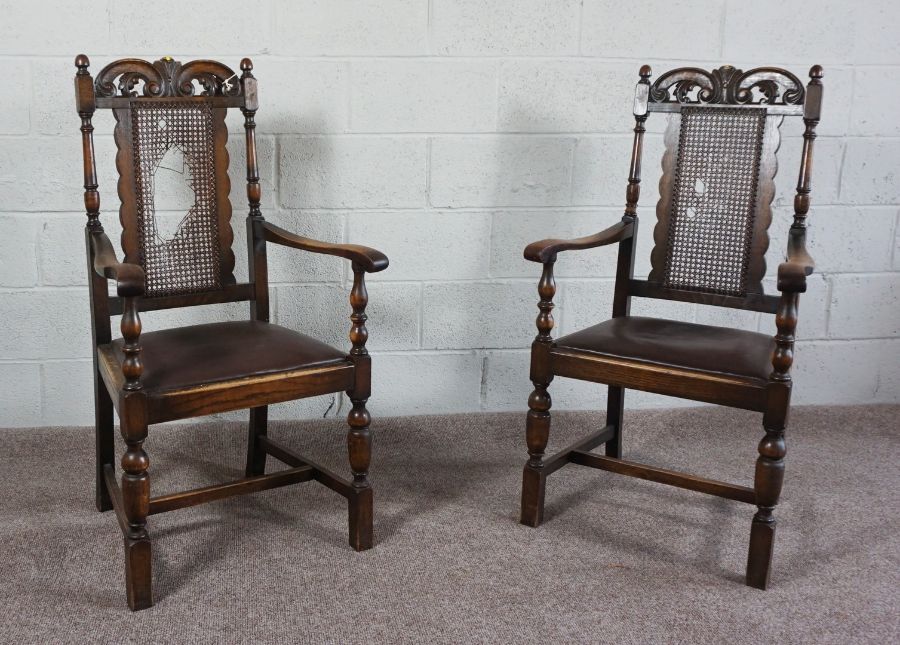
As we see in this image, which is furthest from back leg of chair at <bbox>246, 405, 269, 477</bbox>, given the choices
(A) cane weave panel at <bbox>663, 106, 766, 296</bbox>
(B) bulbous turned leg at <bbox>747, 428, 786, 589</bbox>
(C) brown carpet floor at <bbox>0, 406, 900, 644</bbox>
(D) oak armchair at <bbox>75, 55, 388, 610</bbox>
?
(B) bulbous turned leg at <bbox>747, 428, 786, 589</bbox>

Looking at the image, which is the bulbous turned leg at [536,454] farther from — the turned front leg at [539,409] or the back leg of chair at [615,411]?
the back leg of chair at [615,411]

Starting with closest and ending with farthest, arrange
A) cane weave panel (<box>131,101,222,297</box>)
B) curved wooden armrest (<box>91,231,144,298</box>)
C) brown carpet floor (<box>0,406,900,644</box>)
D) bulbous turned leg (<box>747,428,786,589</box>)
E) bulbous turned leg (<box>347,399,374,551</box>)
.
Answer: curved wooden armrest (<box>91,231,144,298</box>), brown carpet floor (<box>0,406,900,644</box>), bulbous turned leg (<box>747,428,786,589</box>), bulbous turned leg (<box>347,399,374,551</box>), cane weave panel (<box>131,101,222,297</box>)

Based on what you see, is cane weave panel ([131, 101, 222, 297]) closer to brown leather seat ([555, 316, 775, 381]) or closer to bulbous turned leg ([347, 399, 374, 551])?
bulbous turned leg ([347, 399, 374, 551])

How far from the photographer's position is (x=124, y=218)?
2.25 metres

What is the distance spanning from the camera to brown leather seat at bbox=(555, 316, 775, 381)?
2.11 meters

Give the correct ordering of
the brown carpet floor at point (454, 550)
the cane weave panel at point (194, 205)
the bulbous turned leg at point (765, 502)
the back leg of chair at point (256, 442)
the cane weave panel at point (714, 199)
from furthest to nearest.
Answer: the back leg of chair at point (256, 442)
the cane weave panel at point (714, 199)
the cane weave panel at point (194, 205)
the bulbous turned leg at point (765, 502)
the brown carpet floor at point (454, 550)

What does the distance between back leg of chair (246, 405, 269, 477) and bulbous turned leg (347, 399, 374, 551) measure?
0.43 metres

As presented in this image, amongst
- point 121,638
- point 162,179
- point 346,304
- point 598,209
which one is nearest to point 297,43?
point 162,179

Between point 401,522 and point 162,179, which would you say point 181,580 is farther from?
point 162,179

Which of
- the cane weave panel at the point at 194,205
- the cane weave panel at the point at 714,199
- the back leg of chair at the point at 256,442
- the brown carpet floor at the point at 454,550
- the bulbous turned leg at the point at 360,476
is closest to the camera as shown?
the brown carpet floor at the point at 454,550

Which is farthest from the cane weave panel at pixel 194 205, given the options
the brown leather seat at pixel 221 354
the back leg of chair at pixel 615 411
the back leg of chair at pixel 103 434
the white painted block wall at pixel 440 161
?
the back leg of chair at pixel 615 411

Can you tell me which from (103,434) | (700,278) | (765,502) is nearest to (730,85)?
(700,278)

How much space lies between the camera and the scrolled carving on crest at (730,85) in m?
2.38

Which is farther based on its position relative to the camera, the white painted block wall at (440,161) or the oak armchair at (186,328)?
the white painted block wall at (440,161)
